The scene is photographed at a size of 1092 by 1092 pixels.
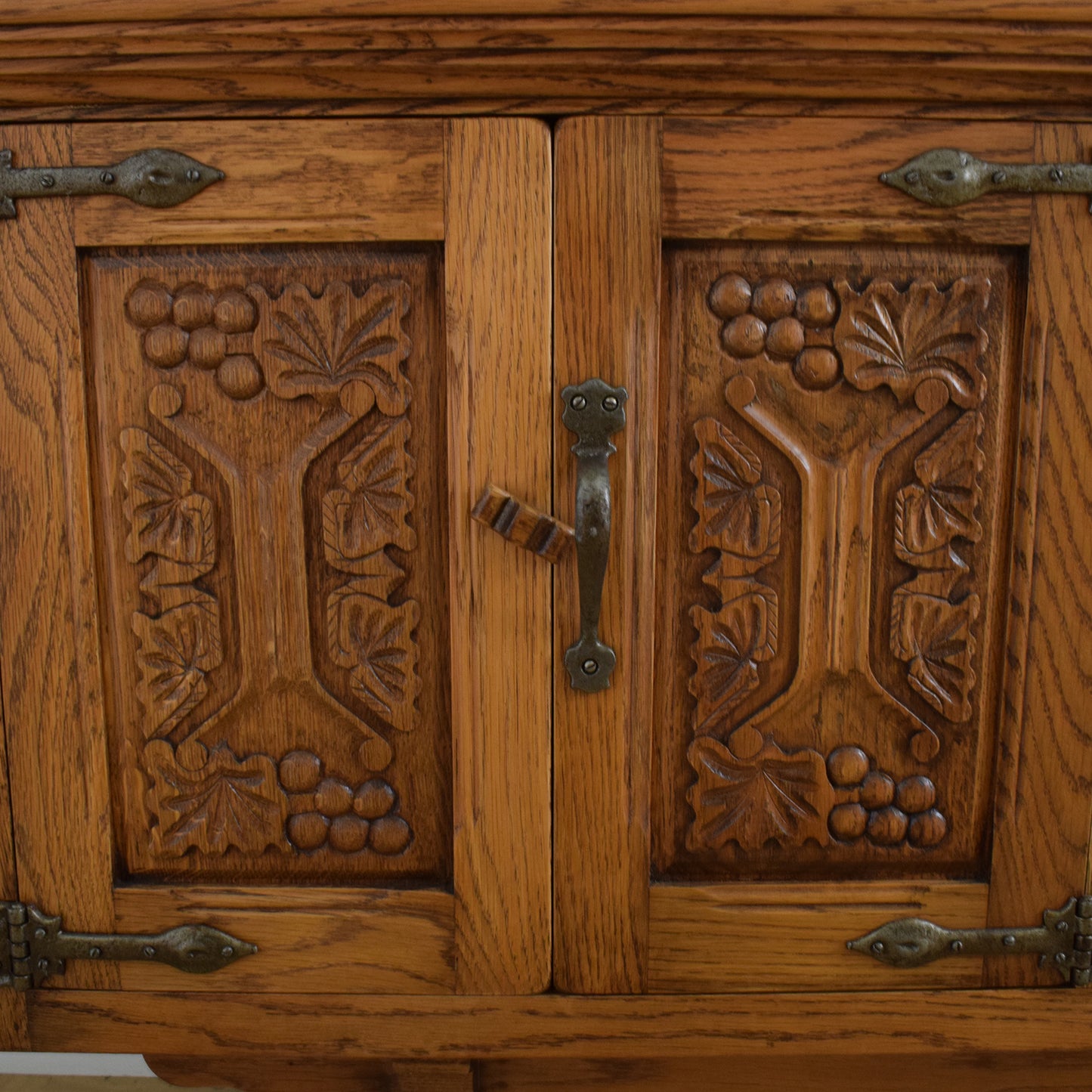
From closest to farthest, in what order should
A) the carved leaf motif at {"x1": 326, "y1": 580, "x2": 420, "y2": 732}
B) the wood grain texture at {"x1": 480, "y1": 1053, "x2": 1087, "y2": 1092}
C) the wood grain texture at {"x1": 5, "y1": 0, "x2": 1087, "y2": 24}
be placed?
the wood grain texture at {"x1": 5, "y1": 0, "x2": 1087, "y2": 24}, the carved leaf motif at {"x1": 326, "y1": 580, "x2": 420, "y2": 732}, the wood grain texture at {"x1": 480, "y1": 1053, "x2": 1087, "y2": 1092}

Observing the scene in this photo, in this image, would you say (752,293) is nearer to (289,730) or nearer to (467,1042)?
(289,730)

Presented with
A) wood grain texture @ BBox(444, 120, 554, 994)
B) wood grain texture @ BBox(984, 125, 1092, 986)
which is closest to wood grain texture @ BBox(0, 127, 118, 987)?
wood grain texture @ BBox(444, 120, 554, 994)

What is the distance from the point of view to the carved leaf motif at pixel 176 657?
70cm

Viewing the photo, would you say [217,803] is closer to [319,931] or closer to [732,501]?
[319,931]

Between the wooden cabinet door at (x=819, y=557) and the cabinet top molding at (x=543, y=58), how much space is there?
23 millimetres

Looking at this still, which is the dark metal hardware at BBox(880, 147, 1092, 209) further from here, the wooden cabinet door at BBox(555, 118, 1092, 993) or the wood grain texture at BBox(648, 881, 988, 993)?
the wood grain texture at BBox(648, 881, 988, 993)

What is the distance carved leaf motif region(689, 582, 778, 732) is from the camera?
0.70 meters

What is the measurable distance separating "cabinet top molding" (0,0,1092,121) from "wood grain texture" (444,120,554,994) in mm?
42

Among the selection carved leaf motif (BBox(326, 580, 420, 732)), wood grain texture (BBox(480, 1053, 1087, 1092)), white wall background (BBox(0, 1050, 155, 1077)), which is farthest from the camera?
white wall background (BBox(0, 1050, 155, 1077))

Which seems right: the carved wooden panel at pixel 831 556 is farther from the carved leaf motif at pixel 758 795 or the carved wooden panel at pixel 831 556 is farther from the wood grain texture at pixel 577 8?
the wood grain texture at pixel 577 8

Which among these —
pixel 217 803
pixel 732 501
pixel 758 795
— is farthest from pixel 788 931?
pixel 217 803

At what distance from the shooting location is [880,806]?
722mm

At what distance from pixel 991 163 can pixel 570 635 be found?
0.43 meters

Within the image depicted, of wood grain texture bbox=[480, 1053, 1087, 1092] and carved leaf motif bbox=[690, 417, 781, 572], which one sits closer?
carved leaf motif bbox=[690, 417, 781, 572]
